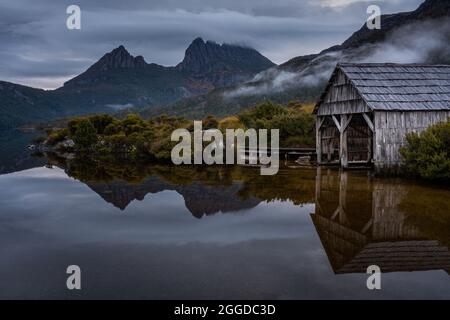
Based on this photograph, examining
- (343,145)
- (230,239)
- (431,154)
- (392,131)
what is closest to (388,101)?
(392,131)

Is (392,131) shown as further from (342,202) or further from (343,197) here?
(342,202)

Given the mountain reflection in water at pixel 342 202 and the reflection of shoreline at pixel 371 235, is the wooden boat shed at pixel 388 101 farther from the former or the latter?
the reflection of shoreline at pixel 371 235

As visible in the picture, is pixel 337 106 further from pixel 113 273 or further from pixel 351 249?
pixel 113 273

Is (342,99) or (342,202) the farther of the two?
(342,99)

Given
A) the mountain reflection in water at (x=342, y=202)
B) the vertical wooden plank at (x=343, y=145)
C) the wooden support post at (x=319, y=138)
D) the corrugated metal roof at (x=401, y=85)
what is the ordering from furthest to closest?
the wooden support post at (x=319, y=138)
the vertical wooden plank at (x=343, y=145)
the corrugated metal roof at (x=401, y=85)
the mountain reflection in water at (x=342, y=202)

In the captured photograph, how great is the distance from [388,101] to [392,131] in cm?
142

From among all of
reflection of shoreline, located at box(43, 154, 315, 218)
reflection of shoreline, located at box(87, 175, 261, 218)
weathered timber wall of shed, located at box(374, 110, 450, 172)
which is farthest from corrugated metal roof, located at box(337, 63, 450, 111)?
reflection of shoreline, located at box(87, 175, 261, 218)

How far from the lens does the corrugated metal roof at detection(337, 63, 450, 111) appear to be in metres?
21.7

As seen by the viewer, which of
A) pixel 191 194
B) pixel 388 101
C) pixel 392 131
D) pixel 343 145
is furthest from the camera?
pixel 343 145

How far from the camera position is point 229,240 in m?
10.9

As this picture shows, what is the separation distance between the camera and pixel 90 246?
10500 mm

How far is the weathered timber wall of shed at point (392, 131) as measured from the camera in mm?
21516

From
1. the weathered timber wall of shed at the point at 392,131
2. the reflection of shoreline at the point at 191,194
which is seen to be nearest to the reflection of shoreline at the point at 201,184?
the reflection of shoreline at the point at 191,194
